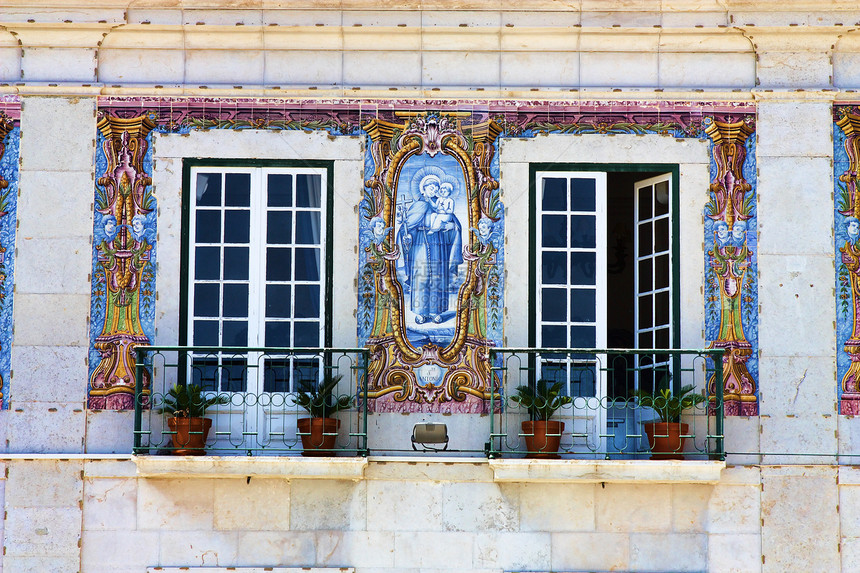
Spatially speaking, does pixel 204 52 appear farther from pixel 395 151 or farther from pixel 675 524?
pixel 675 524

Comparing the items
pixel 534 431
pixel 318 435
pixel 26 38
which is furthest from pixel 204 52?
pixel 534 431

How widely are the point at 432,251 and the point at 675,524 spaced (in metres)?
3.03

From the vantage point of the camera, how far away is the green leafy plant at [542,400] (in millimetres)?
12453

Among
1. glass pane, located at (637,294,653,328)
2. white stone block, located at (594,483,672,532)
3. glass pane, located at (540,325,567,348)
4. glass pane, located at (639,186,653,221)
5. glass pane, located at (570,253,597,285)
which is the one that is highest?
glass pane, located at (639,186,653,221)

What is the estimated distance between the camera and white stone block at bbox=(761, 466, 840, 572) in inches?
490

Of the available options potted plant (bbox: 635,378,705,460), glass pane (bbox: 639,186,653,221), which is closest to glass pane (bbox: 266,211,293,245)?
glass pane (bbox: 639,186,653,221)

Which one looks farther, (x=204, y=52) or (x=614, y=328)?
(x=614, y=328)

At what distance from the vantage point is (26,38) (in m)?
13.0

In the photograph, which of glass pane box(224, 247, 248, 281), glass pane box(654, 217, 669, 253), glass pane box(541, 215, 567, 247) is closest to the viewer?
glass pane box(224, 247, 248, 281)

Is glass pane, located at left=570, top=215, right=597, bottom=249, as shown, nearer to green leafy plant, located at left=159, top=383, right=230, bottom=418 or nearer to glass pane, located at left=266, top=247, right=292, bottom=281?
glass pane, located at left=266, top=247, right=292, bottom=281

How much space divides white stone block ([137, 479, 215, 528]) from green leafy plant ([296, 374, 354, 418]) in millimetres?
1008

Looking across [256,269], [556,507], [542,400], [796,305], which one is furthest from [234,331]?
[796,305]

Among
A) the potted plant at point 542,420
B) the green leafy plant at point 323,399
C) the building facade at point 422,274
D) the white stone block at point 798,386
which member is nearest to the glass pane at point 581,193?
the building facade at point 422,274

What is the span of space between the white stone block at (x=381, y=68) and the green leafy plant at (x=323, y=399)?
2553mm
